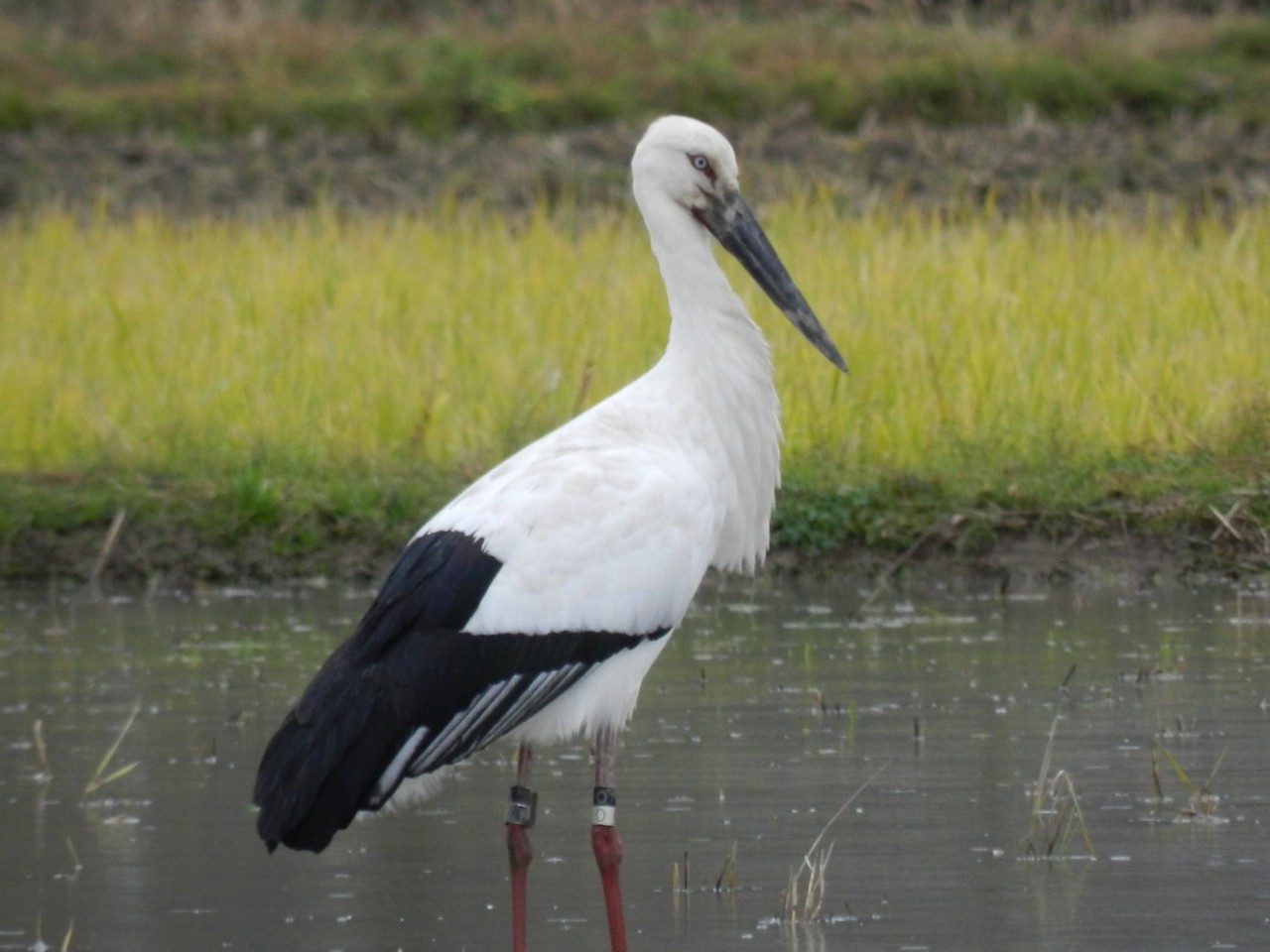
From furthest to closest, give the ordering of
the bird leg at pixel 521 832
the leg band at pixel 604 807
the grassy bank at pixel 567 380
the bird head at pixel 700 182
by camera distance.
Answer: the grassy bank at pixel 567 380
the bird head at pixel 700 182
the leg band at pixel 604 807
the bird leg at pixel 521 832

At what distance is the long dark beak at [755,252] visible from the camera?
5.91 meters

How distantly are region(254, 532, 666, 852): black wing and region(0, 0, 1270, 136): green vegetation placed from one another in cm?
1443

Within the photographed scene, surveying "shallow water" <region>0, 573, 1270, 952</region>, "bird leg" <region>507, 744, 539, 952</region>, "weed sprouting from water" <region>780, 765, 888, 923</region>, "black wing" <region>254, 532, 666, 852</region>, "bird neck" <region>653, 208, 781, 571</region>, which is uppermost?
"bird neck" <region>653, 208, 781, 571</region>

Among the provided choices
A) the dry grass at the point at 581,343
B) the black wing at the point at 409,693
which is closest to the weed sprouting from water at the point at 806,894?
the black wing at the point at 409,693

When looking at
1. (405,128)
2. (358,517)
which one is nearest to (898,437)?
(358,517)

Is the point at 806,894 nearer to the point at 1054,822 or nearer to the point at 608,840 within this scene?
the point at 608,840

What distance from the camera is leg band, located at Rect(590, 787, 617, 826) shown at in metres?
5.10

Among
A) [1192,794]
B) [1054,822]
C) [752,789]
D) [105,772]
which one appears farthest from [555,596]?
[105,772]

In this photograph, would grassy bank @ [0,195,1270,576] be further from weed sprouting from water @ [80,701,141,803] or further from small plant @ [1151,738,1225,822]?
small plant @ [1151,738,1225,822]

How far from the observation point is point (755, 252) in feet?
19.6

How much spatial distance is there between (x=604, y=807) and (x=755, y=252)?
1514mm

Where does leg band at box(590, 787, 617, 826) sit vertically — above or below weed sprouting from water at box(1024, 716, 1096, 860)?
above

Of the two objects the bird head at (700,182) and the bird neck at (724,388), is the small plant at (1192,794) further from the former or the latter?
the bird head at (700,182)

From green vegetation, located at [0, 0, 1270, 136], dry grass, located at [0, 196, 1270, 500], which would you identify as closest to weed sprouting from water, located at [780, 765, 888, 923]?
dry grass, located at [0, 196, 1270, 500]
